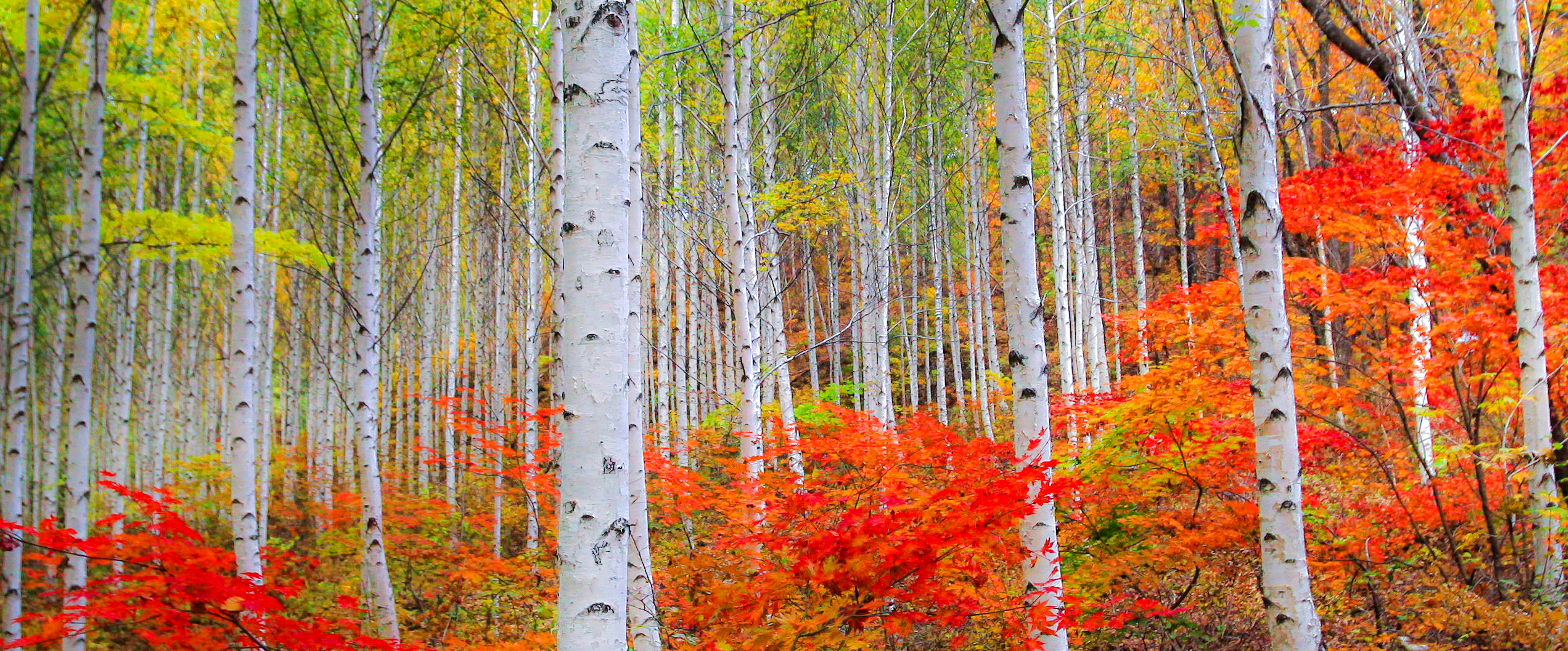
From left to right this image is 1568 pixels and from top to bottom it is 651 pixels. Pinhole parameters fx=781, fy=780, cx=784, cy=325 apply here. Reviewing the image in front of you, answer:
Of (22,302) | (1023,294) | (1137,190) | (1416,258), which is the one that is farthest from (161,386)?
(1137,190)

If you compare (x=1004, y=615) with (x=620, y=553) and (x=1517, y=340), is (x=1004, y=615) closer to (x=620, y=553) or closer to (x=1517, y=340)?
(x=620, y=553)

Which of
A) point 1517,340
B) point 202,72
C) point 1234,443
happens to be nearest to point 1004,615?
point 1234,443

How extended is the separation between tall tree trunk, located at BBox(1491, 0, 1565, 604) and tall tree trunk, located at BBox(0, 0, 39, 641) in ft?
29.6

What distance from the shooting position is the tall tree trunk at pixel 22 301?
4742 mm

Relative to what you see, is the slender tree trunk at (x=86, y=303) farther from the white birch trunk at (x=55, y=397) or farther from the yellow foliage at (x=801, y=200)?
the yellow foliage at (x=801, y=200)

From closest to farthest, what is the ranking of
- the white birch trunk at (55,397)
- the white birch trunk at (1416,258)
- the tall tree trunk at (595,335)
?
the tall tree trunk at (595,335) < the white birch trunk at (1416,258) < the white birch trunk at (55,397)

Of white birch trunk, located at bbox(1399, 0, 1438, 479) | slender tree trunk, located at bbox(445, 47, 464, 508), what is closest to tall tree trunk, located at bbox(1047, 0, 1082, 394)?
Answer: white birch trunk, located at bbox(1399, 0, 1438, 479)

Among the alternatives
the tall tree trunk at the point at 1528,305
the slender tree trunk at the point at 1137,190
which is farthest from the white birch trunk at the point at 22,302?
the slender tree trunk at the point at 1137,190

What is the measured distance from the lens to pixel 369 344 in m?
5.05

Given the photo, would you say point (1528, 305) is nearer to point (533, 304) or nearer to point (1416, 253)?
point (1416, 253)

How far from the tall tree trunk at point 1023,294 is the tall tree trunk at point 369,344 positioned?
3.86 meters

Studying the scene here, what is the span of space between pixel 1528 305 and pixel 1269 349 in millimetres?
2453

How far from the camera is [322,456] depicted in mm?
11469

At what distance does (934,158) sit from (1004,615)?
11036mm
